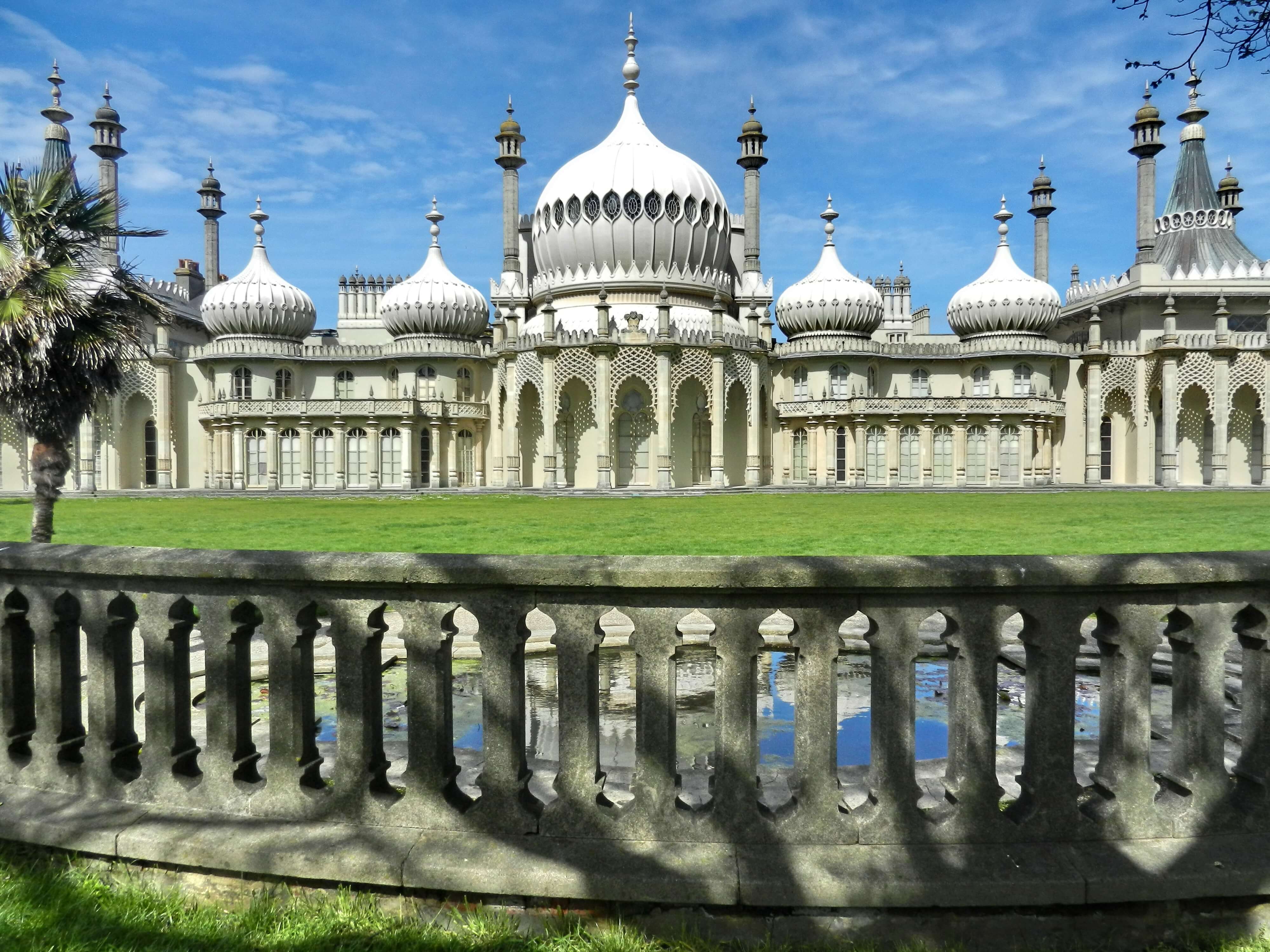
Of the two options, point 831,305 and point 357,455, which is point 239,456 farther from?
point 831,305

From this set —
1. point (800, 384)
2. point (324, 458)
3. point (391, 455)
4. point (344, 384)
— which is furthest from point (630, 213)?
point (324, 458)

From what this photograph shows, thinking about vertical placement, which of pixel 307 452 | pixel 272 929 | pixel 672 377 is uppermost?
pixel 672 377

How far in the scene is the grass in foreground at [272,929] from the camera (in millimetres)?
2514

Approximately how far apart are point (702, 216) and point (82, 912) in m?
42.7

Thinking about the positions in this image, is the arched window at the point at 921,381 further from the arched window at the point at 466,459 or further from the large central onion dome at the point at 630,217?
the arched window at the point at 466,459

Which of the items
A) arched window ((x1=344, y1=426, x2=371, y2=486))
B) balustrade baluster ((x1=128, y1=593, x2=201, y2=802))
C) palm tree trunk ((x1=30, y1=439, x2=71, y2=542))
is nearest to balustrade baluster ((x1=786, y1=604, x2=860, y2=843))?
balustrade baluster ((x1=128, y1=593, x2=201, y2=802))

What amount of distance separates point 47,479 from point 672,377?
1081 inches

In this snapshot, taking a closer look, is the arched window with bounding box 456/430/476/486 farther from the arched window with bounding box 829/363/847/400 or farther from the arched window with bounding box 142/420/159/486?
the arched window with bounding box 829/363/847/400

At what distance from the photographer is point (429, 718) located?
117 inches

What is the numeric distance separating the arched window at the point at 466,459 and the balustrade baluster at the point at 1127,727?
134ft

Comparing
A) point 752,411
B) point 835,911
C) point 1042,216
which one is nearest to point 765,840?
point 835,911

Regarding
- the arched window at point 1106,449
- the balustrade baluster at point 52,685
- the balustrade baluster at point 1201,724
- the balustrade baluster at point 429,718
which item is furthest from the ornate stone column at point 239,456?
the arched window at point 1106,449

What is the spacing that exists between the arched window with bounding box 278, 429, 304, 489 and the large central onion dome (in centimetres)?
1495

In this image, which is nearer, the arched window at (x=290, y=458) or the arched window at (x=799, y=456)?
the arched window at (x=290, y=458)
